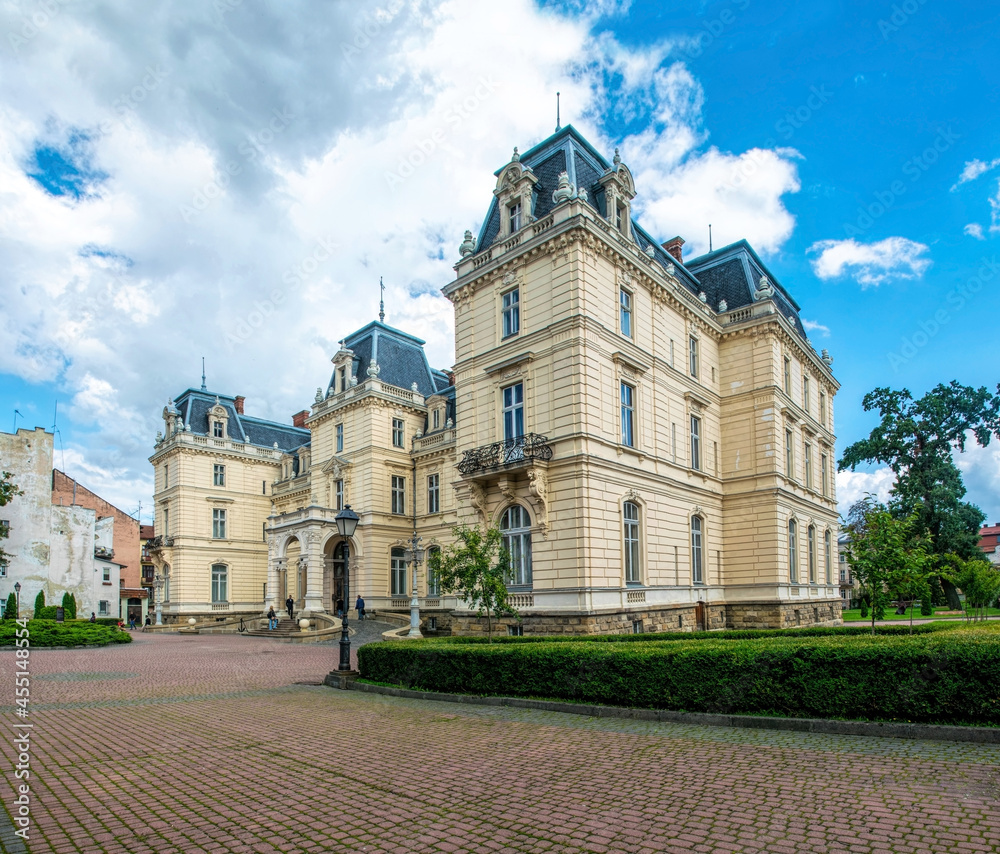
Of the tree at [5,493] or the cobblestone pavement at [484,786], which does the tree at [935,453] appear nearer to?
the cobblestone pavement at [484,786]

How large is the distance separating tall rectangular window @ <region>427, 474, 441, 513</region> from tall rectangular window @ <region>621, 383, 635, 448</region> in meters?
16.6

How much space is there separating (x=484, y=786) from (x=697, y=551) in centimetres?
2451

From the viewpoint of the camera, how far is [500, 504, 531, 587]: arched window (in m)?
24.9

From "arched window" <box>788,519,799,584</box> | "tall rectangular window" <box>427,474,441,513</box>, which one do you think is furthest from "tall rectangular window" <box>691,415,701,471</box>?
"tall rectangular window" <box>427,474,441,513</box>

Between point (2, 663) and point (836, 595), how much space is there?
3714 centimetres

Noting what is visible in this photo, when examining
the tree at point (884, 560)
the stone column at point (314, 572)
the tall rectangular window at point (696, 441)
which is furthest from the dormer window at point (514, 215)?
the stone column at point (314, 572)

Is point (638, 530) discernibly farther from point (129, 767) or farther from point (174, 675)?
point (129, 767)

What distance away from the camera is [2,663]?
22.2m

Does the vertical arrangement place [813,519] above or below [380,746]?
above

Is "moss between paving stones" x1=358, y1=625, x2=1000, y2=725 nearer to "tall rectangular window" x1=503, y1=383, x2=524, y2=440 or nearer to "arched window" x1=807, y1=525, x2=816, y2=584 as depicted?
"tall rectangular window" x1=503, y1=383, x2=524, y2=440

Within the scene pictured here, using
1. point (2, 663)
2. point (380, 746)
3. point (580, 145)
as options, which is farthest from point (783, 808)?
point (580, 145)

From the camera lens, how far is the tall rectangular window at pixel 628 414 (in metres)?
26.1

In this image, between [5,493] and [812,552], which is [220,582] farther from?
[812,552]

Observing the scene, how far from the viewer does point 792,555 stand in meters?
33.1
